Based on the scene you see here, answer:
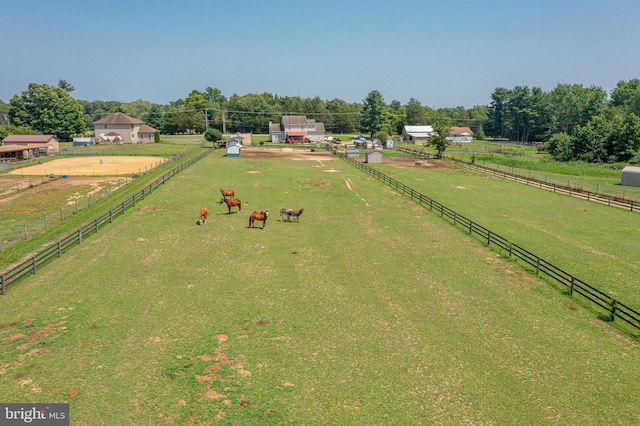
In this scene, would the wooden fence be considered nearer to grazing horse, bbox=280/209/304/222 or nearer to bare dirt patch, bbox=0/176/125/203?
grazing horse, bbox=280/209/304/222

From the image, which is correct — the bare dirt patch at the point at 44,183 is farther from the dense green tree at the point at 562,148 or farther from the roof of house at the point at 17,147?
the dense green tree at the point at 562,148

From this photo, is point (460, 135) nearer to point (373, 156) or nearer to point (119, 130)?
point (373, 156)

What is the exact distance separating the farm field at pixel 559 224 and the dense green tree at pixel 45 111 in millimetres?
94057

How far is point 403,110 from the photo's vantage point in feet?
557

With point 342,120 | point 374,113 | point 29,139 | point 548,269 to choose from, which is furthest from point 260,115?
point 548,269

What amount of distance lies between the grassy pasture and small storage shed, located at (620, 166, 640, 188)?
39245 millimetres

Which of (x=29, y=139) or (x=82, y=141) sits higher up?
(x=29, y=139)

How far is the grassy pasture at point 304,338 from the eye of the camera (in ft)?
38.4

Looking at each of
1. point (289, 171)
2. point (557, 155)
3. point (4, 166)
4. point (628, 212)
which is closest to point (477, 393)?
point (628, 212)

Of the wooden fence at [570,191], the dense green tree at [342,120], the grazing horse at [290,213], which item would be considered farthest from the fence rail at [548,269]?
the dense green tree at [342,120]

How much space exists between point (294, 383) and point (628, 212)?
38.2 metres

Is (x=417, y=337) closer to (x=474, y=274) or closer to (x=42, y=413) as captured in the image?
(x=474, y=274)

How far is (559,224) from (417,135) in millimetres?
90794

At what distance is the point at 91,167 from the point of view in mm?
61656
